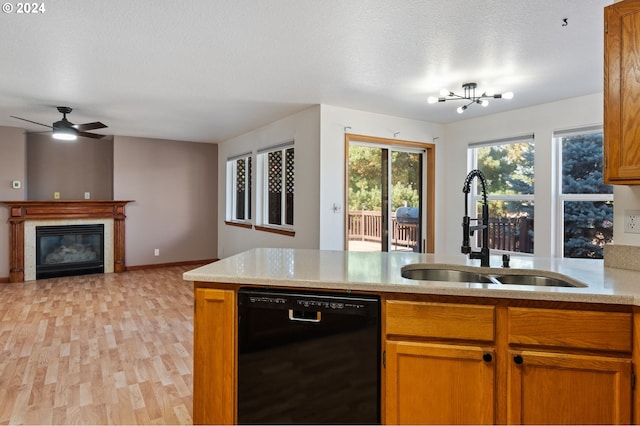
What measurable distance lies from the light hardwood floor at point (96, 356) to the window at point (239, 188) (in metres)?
1.90

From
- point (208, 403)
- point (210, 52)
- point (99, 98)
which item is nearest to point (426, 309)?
point (208, 403)

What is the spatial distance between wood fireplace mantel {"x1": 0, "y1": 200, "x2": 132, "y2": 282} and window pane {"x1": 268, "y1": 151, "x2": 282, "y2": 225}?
8.89 ft

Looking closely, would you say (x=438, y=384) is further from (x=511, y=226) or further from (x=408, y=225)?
(x=408, y=225)

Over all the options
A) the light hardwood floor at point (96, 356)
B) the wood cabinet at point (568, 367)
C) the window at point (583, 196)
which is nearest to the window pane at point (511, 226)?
the window at point (583, 196)

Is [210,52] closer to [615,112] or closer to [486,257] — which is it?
[486,257]

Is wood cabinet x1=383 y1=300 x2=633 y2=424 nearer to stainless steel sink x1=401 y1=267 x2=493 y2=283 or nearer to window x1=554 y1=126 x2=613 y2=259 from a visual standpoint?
stainless steel sink x1=401 y1=267 x2=493 y2=283

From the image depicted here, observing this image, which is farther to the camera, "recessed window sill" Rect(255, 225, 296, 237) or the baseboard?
the baseboard

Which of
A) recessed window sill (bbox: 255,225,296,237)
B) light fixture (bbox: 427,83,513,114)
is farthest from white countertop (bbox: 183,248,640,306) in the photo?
recessed window sill (bbox: 255,225,296,237)

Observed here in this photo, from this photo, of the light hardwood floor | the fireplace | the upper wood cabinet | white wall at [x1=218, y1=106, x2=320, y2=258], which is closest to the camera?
the upper wood cabinet

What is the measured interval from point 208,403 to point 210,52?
2372 millimetres

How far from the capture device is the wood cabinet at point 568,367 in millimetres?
1348

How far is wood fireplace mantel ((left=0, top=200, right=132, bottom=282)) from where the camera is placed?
18.1 feet

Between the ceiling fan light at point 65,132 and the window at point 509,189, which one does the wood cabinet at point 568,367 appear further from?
the ceiling fan light at point 65,132

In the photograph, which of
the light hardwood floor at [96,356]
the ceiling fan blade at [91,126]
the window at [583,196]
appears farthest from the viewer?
the ceiling fan blade at [91,126]
